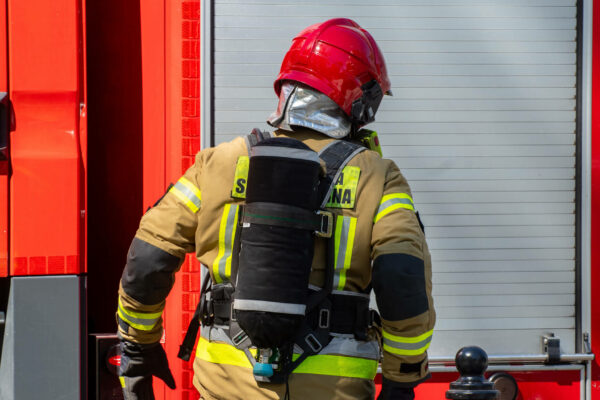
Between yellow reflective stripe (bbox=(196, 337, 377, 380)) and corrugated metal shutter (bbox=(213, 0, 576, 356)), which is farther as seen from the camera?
corrugated metal shutter (bbox=(213, 0, 576, 356))

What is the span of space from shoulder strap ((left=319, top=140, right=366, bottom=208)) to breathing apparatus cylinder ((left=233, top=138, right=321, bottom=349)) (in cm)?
10

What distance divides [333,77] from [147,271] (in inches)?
30.2

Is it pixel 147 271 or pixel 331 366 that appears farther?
pixel 147 271

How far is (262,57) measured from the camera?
2.94 m

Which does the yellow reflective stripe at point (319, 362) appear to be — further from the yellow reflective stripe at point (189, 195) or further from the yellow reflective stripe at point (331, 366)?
the yellow reflective stripe at point (189, 195)

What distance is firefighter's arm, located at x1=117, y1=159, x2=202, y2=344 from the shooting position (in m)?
2.30

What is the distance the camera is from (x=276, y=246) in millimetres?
2064

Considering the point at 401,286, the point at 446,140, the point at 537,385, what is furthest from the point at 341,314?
the point at 537,385

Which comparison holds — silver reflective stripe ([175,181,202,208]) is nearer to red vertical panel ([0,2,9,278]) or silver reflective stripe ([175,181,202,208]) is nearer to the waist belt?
the waist belt

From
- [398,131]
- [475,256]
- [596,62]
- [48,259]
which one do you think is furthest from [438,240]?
[48,259]

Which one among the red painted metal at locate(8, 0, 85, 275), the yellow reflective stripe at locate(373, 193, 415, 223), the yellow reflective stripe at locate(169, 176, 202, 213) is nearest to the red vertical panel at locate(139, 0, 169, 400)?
the red painted metal at locate(8, 0, 85, 275)

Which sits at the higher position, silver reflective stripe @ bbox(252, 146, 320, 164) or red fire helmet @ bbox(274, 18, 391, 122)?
red fire helmet @ bbox(274, 18, 391, 122)

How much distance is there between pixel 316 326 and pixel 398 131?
3.37 feet

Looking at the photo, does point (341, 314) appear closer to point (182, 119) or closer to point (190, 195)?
point (190, 195)
